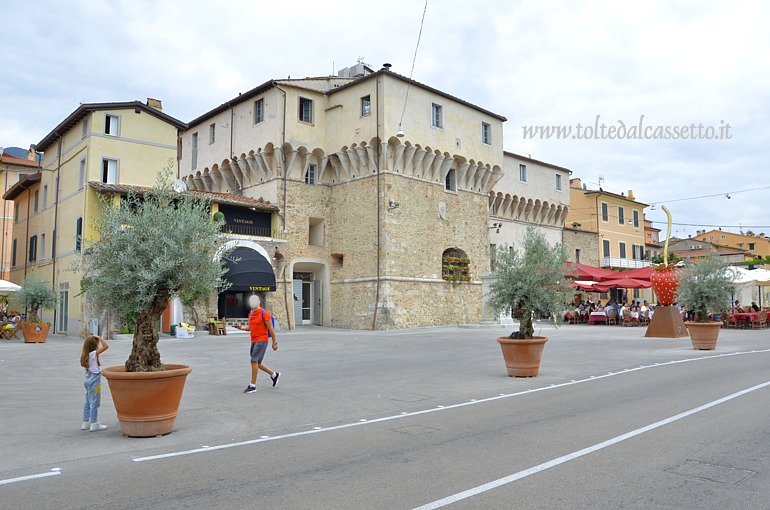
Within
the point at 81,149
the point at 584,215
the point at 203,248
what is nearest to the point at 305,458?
the point at 203,248

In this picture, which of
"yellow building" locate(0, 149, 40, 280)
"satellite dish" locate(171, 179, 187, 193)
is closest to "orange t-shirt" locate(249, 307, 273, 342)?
"satellite dish" locate(171, 179, 187, 193)

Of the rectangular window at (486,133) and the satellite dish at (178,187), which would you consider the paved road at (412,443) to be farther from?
the rectangular window at (486,133)

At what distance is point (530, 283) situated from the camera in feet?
40.6

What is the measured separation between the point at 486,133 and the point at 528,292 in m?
24.5

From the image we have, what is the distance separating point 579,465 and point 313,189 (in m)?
27.6

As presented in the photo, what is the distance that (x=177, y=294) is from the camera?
305 inches

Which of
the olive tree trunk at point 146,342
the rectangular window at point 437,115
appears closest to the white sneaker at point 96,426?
the olive tree trunk at point 146,342

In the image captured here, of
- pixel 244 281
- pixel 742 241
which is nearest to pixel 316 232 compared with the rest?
pixel 244 281

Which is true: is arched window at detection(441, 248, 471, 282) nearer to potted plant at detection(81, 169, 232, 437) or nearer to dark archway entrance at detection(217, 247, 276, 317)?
dark archway entrance at detection(217, 247, 276, 317)

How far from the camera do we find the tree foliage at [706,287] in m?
18.8

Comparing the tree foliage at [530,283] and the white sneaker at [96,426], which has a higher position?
the tree foliage at [530,283]

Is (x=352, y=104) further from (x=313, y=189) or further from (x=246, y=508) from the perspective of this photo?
(x=246, y=508)

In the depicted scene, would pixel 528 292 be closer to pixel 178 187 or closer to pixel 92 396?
pixel 92 396

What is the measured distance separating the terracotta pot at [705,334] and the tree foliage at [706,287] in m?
1.11
